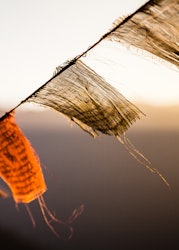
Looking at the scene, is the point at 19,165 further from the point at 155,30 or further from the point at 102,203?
the point at 102,203

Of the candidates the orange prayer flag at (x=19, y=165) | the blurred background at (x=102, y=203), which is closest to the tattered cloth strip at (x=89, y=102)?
the orange prayer flag at (x=19, y=165)

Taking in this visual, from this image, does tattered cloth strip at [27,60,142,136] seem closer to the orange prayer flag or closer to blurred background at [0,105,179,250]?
the orange prayer flag

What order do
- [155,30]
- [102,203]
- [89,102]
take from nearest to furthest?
[155,30] → [89,102] → [102,203]

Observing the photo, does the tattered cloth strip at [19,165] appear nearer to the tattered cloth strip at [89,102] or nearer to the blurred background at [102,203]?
the tattered cloth strip at [89,102]

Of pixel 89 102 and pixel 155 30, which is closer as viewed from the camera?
pixel 155 30

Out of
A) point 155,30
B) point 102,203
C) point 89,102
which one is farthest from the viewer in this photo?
point 102,203

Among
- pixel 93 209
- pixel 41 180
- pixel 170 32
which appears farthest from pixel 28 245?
pixel 170 32

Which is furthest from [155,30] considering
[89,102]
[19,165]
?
[19,165]
